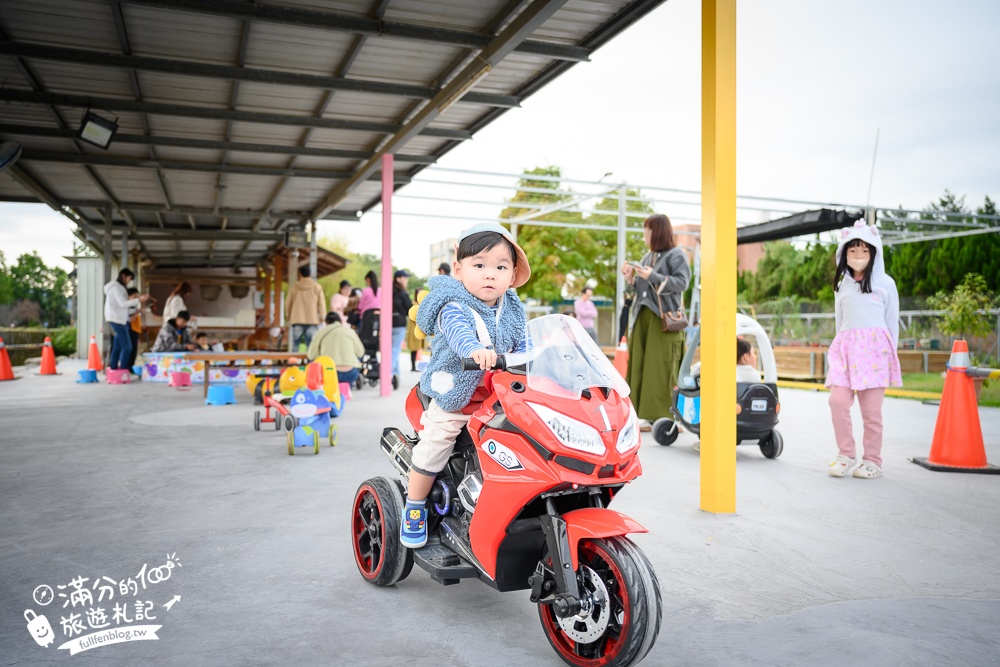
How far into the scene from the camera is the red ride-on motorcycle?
2.41 metres

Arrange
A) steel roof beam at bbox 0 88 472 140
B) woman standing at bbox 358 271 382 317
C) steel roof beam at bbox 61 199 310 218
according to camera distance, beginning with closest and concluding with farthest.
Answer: steel roof beam at bbox 0 88 472 140 → woman standing at bbox 358 271 382 317 → steel roof beam at bbox 61 199 310 218

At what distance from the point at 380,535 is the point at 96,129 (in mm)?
8657

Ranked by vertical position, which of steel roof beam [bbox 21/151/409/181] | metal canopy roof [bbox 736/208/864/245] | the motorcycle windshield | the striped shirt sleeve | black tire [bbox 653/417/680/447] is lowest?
black tire [bbox 653/417/680/447]

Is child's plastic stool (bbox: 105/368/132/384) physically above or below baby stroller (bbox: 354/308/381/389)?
below

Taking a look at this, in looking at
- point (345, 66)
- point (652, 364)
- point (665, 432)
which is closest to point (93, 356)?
point (345, 66)

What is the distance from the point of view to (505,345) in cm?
307

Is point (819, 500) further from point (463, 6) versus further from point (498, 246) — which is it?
point (463, 6)

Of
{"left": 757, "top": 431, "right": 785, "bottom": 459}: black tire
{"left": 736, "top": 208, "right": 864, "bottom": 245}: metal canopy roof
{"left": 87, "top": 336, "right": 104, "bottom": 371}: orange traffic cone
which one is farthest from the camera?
{"left": 87, "top": 336, "right": 104, "bottom": 371}: orange traffic cone

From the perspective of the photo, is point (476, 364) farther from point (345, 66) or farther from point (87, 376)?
point (87, 376)

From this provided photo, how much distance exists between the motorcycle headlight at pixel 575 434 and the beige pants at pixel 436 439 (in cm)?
55

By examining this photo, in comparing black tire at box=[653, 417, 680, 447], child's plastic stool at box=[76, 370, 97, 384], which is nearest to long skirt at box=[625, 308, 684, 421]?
black tire at box=[653, 417, 680, 447]

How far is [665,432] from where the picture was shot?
7418 millimetres

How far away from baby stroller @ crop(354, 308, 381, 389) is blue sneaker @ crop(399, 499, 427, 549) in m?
10.1

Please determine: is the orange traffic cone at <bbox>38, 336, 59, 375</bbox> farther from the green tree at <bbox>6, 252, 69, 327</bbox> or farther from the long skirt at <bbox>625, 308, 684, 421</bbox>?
the green tree at <bbox>6, 252, 69, 327</bbox>
